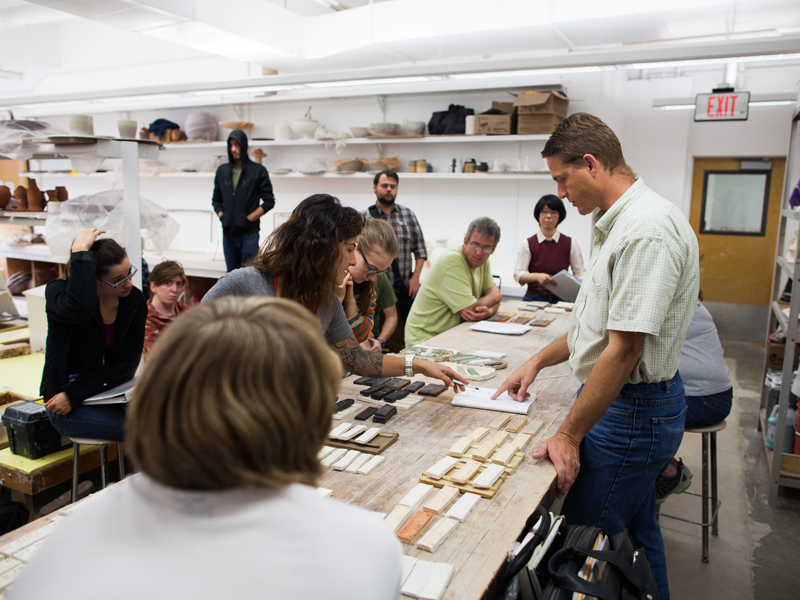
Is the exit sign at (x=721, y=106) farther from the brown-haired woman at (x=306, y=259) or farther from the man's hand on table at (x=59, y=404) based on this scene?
the man's hand on table at (x=59, y=404)

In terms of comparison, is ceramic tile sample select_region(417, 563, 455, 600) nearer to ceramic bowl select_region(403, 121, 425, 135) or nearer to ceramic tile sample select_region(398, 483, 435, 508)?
ceramic tile sample select_region(398, 483, 435, 508)

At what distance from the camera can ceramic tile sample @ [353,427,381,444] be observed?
5.76 feet

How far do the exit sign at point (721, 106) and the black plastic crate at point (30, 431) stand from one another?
5645 mm

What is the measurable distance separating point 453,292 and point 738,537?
201cm

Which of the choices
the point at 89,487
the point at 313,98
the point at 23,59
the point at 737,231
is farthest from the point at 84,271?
the point at 23,59

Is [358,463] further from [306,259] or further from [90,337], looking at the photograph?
[90,337]

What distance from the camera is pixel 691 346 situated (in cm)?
270

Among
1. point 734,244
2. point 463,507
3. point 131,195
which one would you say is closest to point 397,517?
point 463,507

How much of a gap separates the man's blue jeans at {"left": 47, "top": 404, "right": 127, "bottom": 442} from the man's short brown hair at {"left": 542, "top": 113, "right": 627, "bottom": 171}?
2079mm

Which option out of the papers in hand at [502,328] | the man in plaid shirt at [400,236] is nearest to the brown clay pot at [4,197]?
the man in plaid shirt at [400,236]

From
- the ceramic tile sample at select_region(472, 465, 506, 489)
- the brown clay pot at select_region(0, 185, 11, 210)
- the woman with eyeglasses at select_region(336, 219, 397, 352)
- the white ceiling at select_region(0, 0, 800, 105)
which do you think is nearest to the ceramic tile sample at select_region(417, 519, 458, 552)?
the ceramic tile sample at select_region(472, 465, 506, 489)

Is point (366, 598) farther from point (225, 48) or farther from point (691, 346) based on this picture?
point (225, 48)

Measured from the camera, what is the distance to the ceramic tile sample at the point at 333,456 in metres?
1.64

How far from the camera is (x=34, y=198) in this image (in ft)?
12.7
